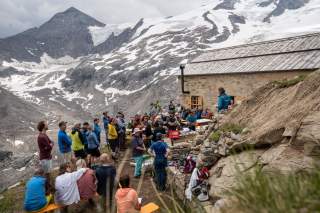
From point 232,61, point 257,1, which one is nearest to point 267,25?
point 257,1

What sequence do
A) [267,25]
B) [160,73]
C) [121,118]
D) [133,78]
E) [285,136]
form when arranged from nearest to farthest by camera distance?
[285,136] < [121,118] < [160,73] < [133,78] < [267,25]

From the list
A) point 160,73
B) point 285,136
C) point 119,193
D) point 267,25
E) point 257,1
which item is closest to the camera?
point 119,193

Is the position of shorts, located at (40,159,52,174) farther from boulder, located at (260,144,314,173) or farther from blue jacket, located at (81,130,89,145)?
boulder, located at (260,144,314,173)

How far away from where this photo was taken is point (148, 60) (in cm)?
8481

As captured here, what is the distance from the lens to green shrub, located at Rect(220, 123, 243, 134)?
8723mm

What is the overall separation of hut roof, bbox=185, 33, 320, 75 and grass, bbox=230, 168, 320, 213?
43.6 ft

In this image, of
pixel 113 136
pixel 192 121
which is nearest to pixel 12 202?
pixel 113 136

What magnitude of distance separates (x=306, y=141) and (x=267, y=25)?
355 feet

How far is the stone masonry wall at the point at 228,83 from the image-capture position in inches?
623

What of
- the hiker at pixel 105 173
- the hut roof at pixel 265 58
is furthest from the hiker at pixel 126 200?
the hut roof at pixel 265 58

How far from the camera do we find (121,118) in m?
13.9

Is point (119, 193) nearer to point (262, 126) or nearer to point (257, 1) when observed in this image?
point (262, 126)

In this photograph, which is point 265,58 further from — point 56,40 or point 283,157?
point 56,40

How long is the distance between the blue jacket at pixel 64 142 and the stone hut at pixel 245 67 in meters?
10.1
